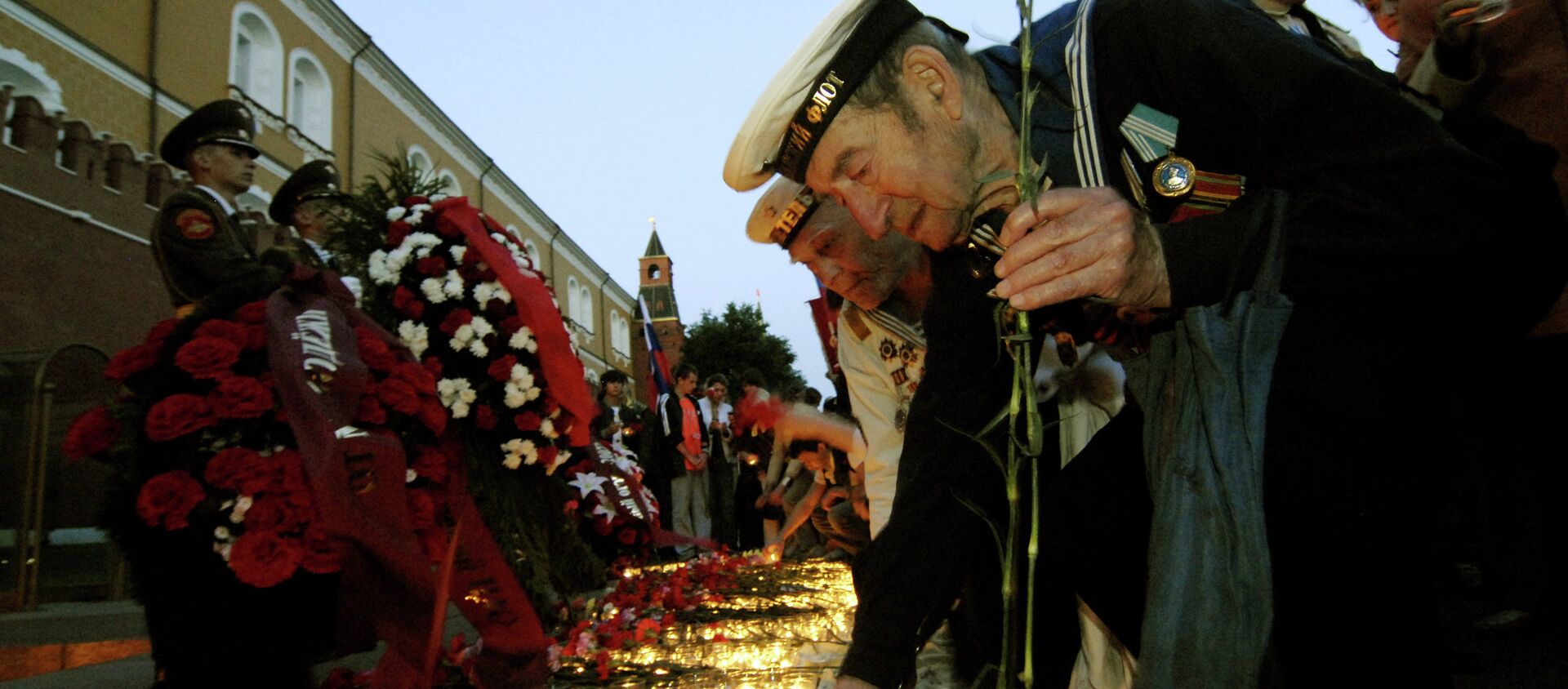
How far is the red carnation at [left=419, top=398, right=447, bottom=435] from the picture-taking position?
131 inches

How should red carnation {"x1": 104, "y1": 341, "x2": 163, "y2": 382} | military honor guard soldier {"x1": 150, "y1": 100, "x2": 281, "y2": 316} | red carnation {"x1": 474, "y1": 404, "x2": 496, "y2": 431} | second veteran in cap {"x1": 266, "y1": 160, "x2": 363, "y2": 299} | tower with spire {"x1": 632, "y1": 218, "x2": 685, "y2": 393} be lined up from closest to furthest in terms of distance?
red carnation {"x1": 104, "y1": 341, "x2": 163, "y2": 382}
military honor guard soldier {"x1": 150, "y1": 100, "x2": 281, "y2": 316}
red carnation {"x1": 474, "y1": 404, "x2": 496, "y2": 431}
second veteran in cap {"x1": 266, "y1": 160, "x2": 363, "y2": 299}
tower with spire {"x1": 632, "y1": 218, "x2": 685, "y2": 393}

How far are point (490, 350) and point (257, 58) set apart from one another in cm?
1810

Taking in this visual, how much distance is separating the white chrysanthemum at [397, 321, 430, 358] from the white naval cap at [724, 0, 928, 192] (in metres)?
2.67

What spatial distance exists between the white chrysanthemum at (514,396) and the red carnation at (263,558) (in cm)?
136

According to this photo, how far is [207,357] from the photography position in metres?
2.68

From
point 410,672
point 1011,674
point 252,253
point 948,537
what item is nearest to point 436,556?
point 410,672

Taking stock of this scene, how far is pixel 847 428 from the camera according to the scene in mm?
4484

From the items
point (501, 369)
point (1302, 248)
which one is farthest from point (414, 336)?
point (1302, 248)

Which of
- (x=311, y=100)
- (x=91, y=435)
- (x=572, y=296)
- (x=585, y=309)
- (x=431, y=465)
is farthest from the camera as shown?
(x=585, y=309)

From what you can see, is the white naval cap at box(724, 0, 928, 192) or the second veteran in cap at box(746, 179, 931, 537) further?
the second veteran in cap at box(746, 179, 931, 537)

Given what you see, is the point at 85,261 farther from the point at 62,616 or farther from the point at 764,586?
the point at 764,586

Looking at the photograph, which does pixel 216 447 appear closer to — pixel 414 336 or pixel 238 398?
pixel 238 398

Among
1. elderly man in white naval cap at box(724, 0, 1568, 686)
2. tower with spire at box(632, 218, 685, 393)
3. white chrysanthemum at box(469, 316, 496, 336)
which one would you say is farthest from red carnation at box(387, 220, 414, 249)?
tower with spire at box(632, 218, 685, 393)

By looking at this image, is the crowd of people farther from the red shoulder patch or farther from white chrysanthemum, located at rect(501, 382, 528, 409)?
the red shoulder patch
